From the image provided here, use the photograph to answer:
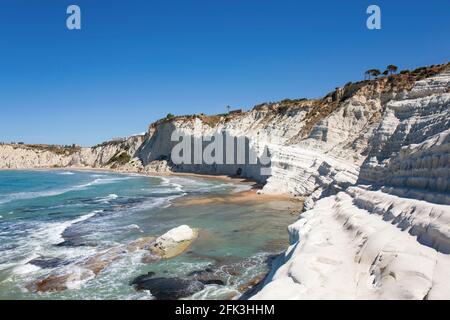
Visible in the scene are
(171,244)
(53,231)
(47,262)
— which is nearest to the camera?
(47,262)

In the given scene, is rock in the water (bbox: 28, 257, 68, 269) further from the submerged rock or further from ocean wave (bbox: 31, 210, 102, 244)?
the submerged rock

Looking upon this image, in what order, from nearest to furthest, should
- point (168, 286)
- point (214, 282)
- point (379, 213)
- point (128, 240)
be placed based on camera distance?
point (379, 213)
point (168, 286)
point (214, 282)
point (128, 240)

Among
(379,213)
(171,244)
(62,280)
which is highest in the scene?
(379,213)

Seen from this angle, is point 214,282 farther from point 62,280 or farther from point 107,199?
point 107,199

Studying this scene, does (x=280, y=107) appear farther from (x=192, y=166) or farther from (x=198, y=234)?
(x=198, y=234)

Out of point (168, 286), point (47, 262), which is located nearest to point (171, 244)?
point (168, 286)

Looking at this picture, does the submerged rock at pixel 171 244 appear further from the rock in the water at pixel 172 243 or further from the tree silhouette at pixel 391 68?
the tree silhouette at pixel 391 68

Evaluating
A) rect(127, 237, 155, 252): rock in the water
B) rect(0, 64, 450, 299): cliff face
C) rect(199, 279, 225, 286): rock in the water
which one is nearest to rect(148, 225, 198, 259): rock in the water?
rect(127, 237, 155, 252): rock in the water
